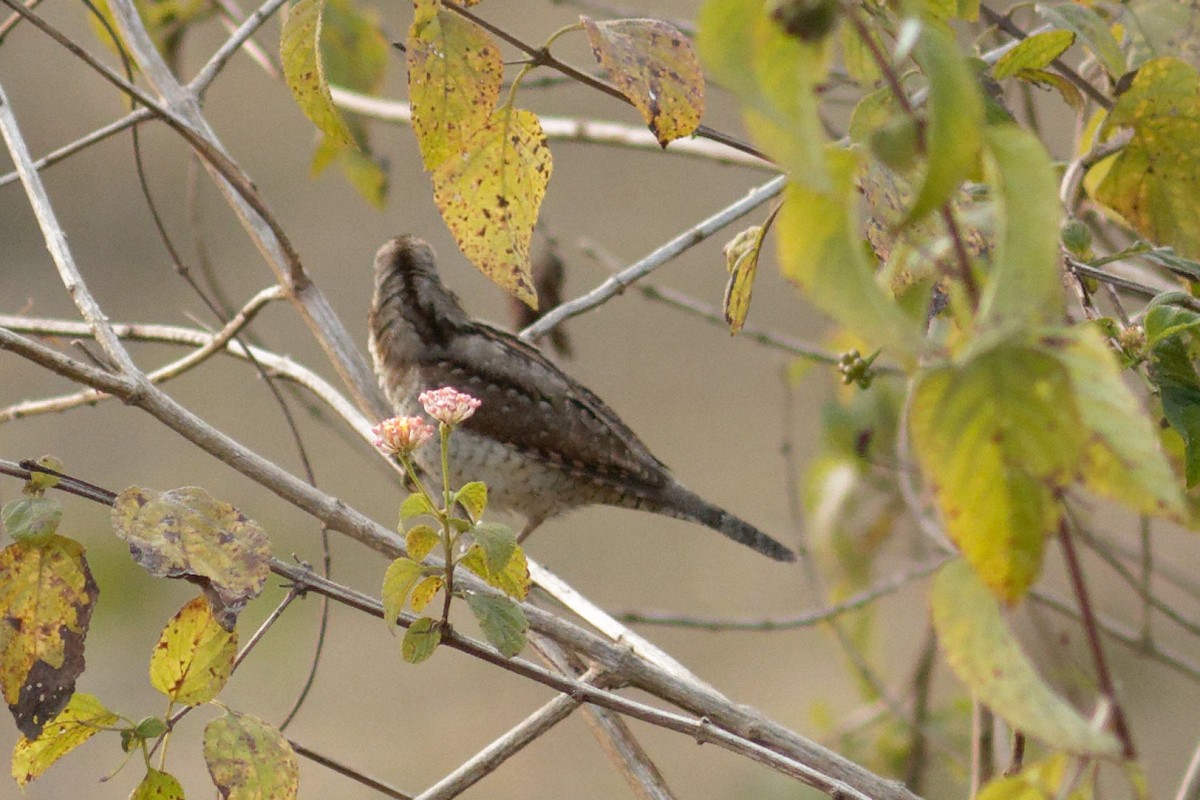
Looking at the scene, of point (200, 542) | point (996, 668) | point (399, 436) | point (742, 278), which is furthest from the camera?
point (742, 278)

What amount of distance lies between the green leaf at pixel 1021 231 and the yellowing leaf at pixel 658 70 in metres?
0.62

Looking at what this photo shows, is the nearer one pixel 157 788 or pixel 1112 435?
pixel 1112 435

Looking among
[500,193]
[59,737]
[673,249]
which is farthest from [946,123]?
[673,249]

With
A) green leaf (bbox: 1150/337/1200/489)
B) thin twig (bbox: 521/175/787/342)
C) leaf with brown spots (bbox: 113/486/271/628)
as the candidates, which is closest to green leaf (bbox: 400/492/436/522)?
leaf with brown spots (bbox: 113/486/271/628)

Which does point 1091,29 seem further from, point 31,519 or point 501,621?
point 31,519

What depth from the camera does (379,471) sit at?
20.2 ft

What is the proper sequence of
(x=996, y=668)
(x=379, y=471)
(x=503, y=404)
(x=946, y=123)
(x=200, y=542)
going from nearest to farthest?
(x=946, y=123) → (x=996, y=668) → (x=200, y=542) → (x=503, y=404) → (x=379, y=471)

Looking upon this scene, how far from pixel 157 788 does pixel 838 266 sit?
94cm

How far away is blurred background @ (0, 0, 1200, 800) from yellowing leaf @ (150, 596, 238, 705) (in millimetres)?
4352

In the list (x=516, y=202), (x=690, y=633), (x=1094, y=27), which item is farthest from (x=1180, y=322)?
(x=690, y=633)

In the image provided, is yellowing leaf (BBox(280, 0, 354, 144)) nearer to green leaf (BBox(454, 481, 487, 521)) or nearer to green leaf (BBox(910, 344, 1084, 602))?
green leaf (BBox(454, 481, 487, 521))

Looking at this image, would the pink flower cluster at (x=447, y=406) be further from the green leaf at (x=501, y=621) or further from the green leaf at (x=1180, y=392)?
the green leaf at (x=1180, y=392)

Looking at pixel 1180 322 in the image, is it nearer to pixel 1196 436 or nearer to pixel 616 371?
pixel 1196 436

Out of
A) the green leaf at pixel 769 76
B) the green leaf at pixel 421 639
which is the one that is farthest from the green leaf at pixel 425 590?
the green leaf at pixel 769 76
